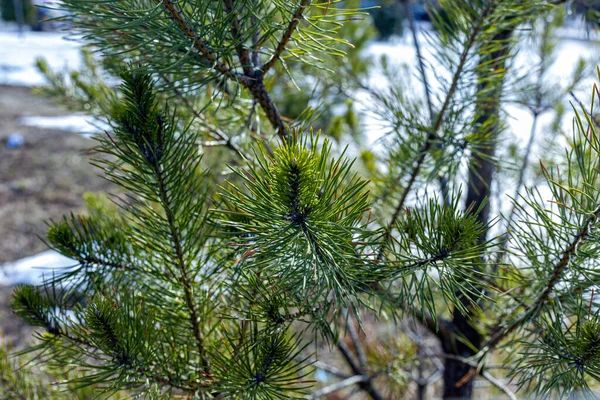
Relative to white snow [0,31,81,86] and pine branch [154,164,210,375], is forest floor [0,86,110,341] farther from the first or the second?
pine branch [154,164,210,375]

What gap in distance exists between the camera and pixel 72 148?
3742mm

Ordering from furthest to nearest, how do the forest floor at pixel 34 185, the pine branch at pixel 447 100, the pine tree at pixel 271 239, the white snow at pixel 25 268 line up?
the forest floor at pixel 34 185, the white snow at pixel 25 268, the pine branch at pixel 447 100, the pine tree at pixel 271 239

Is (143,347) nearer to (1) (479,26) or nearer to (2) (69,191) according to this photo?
(1) (479,26)

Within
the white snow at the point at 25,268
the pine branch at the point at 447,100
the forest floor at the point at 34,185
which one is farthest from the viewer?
the forest floor at the point at 34,185

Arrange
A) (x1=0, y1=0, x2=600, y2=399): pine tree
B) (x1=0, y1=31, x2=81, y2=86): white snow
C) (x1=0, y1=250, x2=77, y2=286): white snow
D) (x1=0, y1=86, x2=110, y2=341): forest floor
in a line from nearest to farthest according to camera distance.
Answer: (x1=0, y1=0, x2=600, y2=399): pine tree, (x1=0, y1=250, x2=77, y2=286): white snow, (x1=0, y1=86, x2=110, y2=341): forest floor, (x1=0, y1=31, x2=81, y2=86): white snow

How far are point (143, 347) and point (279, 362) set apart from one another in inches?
4.7

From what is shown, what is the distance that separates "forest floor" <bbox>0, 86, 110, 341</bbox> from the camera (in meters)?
2.41

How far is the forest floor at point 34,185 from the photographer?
2.41 meters

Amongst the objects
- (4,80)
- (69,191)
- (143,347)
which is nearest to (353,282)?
(143,347)

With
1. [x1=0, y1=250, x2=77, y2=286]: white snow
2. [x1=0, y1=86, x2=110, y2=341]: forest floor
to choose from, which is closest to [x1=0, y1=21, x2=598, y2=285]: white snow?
[x1=0, y1=250, x2=77, y2=286]: white snow

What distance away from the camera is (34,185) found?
3088 mm

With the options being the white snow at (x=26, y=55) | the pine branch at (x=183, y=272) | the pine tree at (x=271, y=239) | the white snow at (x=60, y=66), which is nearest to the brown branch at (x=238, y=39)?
the pine tree at (x=271, y=239)

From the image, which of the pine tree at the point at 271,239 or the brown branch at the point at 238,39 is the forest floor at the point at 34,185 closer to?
the pine tree at the point at 271,239

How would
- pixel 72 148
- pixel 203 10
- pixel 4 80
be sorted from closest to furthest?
pixel 203 10
pixel 72 148
pixel 4 80
